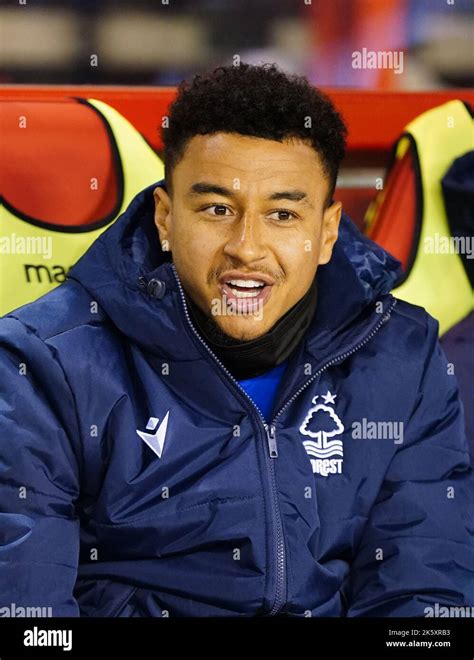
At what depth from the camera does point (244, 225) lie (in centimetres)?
138

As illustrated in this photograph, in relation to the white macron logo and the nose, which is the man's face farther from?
the white macron logo

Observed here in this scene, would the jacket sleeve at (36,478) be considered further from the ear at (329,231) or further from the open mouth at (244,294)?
the ear at (329,231)

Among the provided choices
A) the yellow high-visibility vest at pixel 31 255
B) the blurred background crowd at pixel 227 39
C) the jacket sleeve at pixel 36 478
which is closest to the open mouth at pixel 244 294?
the jacket sleeve at pixel 36 478

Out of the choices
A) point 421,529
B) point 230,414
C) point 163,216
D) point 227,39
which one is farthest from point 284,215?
point 227,39

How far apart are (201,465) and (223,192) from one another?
1.21 feet

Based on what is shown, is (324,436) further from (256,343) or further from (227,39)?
(227,39)

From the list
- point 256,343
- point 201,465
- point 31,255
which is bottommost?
point 201,465

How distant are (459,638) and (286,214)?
0.64 metres

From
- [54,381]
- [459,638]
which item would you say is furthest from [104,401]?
[459,638]

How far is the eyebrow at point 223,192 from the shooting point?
139 centimetres

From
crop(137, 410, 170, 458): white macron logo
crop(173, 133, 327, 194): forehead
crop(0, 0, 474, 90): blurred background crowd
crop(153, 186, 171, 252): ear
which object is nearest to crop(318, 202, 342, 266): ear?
crop(173, 133, 327, 194): forehead

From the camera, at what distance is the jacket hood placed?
4.54ft

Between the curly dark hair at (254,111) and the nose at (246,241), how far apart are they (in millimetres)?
117

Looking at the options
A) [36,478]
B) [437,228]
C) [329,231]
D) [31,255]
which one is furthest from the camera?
[437,228]
